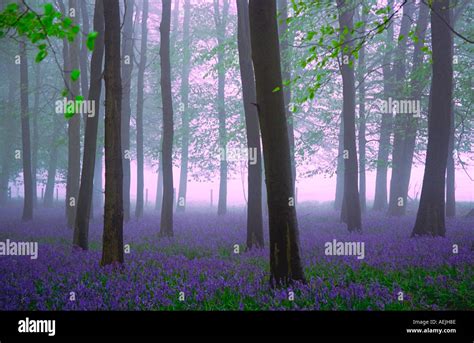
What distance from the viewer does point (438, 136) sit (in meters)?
12.6

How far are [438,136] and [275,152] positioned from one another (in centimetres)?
785

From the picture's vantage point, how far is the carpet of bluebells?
631 cm

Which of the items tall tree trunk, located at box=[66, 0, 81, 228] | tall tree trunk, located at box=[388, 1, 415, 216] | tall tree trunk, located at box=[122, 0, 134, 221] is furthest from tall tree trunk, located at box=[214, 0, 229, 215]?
tall tree trunk, located at box=[388, 1, 415, 216]

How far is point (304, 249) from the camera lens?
11258mm

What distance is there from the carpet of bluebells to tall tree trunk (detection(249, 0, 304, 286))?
43cm

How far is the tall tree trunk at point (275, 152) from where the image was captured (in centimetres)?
682

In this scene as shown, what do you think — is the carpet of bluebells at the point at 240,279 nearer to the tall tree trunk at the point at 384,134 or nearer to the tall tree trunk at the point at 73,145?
the tall tree trunk at the point at 73,145

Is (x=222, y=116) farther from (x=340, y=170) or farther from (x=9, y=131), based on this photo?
(x=9, y=131)

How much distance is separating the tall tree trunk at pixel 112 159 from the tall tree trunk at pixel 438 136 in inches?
329

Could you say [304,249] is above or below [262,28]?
below

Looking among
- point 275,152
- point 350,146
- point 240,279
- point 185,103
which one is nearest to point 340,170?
point 185,103
